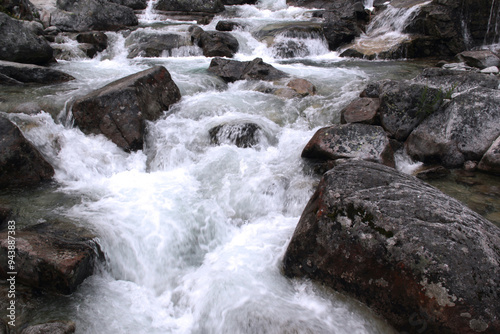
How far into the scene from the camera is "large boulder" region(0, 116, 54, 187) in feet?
15.6

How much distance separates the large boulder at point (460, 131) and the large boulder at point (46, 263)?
5.61 meters

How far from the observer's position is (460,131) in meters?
5.59

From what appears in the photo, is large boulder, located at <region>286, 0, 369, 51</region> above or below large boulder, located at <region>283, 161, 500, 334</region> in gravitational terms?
above

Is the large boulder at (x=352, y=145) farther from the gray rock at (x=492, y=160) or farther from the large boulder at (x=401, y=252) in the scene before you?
the large boulder at (x=401, y=252)

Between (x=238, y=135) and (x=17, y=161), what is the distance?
3785 mm

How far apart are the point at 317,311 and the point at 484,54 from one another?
11293mm

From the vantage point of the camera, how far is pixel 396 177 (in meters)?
3.76

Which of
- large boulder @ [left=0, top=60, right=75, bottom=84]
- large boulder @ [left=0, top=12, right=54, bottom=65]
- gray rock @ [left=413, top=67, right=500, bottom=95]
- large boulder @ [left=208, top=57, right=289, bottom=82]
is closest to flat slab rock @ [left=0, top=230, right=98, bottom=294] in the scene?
large boulder @ [left=0, top=60, right=75, bottom=84]

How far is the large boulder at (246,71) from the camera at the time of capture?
382 inches

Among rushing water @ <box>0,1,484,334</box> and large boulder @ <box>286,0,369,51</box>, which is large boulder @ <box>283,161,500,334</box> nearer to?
rushing water @ <box>0,1,484,334</box>

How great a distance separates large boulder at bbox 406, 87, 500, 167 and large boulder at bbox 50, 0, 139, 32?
1535 cm

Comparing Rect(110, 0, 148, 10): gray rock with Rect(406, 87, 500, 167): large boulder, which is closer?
Rect(406, 87, 500, 167): large boulder

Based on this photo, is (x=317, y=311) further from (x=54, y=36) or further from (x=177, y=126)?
(x=54, y=36)

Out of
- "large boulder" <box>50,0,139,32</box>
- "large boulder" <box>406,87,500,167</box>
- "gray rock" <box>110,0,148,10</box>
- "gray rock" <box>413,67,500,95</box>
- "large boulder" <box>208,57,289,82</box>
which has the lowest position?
"large boulder" <box>406,87,500,167</box>
